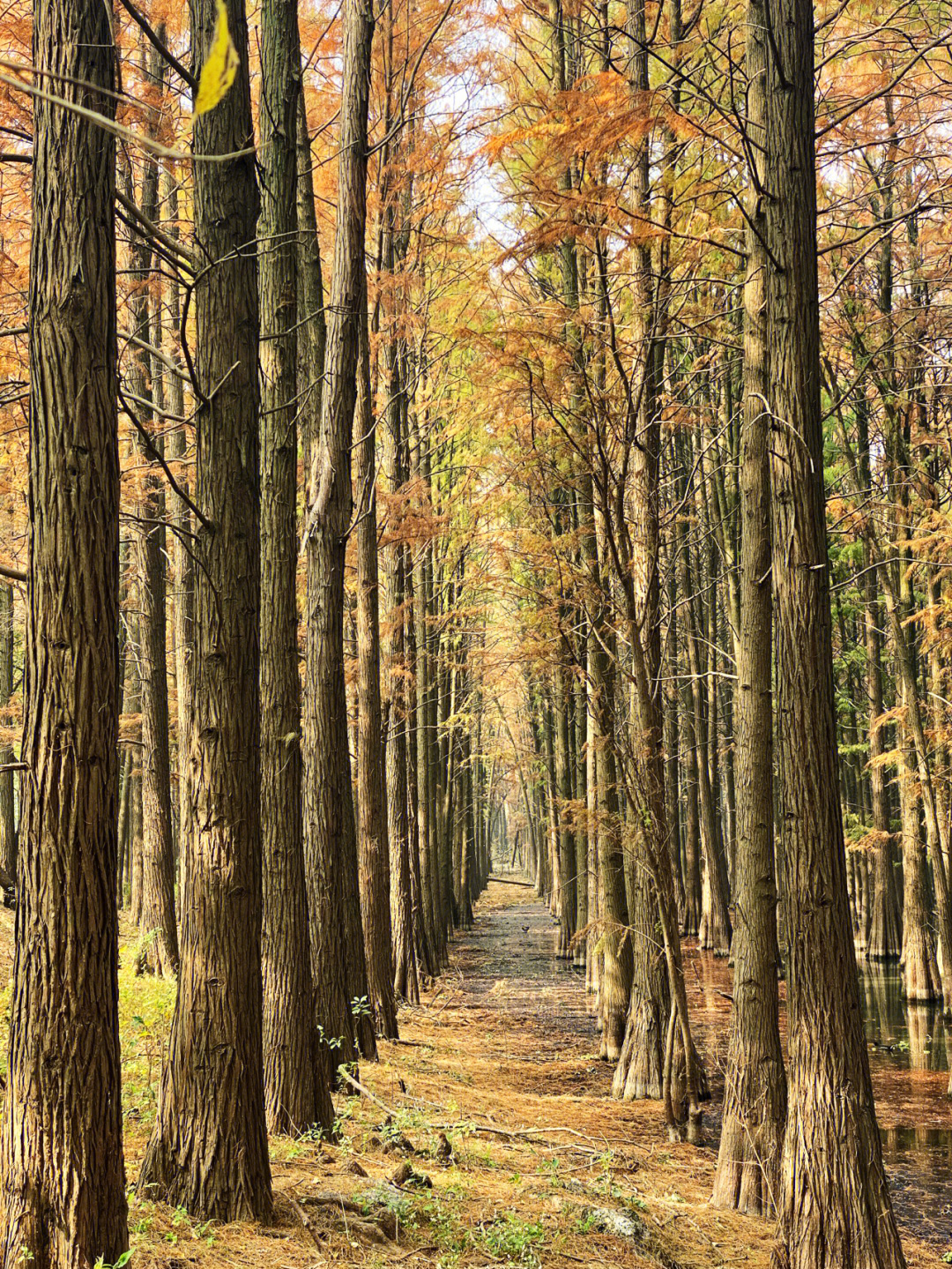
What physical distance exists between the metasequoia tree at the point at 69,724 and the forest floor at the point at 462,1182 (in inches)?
30.9

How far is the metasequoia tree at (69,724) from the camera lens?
10.5ft

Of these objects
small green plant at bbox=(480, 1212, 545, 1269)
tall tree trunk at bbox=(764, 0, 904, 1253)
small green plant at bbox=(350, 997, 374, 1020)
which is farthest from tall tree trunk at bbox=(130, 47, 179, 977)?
tall tree trunk at bbox=(764, 0, 904, 1253)

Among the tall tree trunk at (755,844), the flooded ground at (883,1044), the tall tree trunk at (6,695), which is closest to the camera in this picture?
the tall tree trunk at (755,844)

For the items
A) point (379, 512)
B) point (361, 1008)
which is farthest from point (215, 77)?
point (379, 512)

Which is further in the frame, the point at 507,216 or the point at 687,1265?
the point at 507,216

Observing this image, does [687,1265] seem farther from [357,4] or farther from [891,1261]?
[357,4]

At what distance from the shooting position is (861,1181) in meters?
5.16

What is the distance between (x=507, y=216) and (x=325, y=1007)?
33.5 ft

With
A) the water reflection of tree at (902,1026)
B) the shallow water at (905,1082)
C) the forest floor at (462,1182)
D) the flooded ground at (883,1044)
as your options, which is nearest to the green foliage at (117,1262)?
the forest floor at (462,1182)

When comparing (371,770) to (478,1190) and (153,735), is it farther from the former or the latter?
(478,1190)

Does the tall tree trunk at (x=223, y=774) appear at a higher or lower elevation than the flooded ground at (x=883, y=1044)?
higher

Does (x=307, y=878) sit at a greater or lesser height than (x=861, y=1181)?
greater

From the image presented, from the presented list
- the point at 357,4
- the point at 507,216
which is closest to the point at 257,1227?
the point at 357,4

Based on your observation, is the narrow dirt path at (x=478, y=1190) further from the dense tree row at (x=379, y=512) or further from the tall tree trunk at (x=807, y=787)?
the tall tree trunk at (x=807, y=787)
